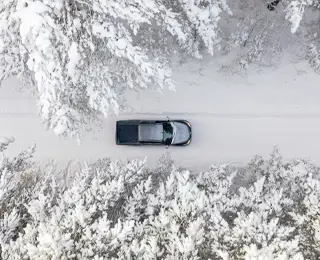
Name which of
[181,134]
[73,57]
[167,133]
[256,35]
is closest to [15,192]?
[73,57]

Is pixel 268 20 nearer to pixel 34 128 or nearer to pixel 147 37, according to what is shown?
pixel 147 37

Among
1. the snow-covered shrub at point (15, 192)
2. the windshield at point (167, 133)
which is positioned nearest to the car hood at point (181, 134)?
the windshield at point (167, 133)

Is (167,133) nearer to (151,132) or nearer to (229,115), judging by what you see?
(151,132)

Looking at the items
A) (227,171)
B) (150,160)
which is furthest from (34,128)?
(227,171)

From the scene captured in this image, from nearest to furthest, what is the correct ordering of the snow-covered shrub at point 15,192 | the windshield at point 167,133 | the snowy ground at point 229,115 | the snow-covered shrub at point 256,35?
1. the snow-covered shrub at point 15,192
2. the snow-covered shrub at point 256,35
3. the windshield at point 167,133
4. the snowy ground at point 229,115

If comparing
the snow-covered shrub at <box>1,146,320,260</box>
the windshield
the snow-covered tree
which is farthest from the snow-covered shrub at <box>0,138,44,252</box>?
the windshield

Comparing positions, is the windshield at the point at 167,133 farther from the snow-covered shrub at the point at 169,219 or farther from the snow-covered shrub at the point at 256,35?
the snow-covered shrub at the point at 256,35
